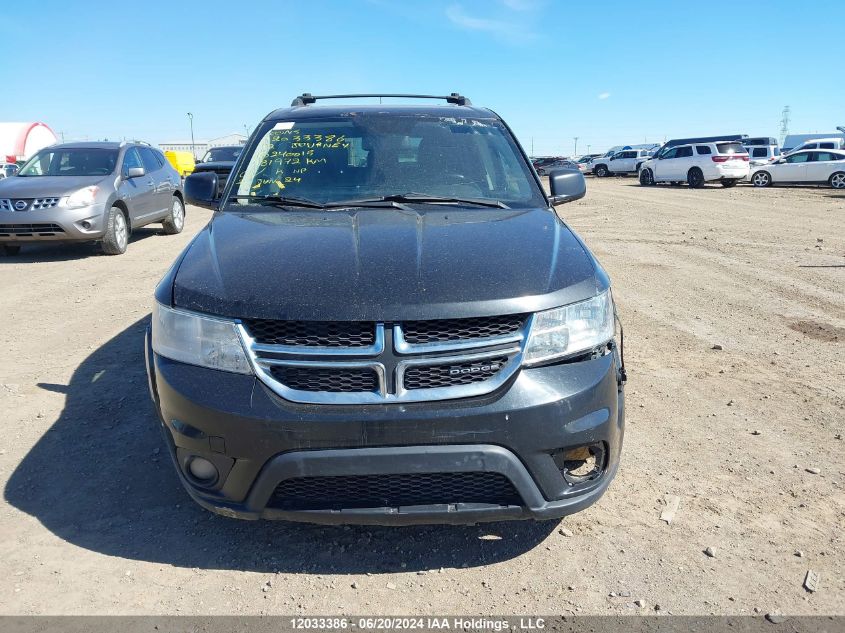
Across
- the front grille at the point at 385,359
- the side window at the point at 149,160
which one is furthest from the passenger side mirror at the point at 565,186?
the side window at the point at 149,160

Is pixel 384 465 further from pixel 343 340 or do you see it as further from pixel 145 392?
pixel 145 392

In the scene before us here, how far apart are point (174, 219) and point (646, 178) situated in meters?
22.6

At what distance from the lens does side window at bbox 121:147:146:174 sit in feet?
35.2

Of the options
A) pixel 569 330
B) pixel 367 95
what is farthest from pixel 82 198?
pixel 569 330

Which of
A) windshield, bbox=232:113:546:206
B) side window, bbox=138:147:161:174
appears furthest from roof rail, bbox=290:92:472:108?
side window, bbox=138:147:161:174

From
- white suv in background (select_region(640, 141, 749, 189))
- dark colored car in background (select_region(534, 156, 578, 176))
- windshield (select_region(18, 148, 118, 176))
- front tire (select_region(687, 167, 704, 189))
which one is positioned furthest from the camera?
front tire (select_region(687, 167, 704, 189))

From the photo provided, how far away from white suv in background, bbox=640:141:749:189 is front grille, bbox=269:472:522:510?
2636 centimetres

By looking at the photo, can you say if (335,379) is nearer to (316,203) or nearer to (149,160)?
(316,203)

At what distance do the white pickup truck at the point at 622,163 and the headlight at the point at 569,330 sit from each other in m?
41.2

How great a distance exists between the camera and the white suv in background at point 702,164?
2545cm

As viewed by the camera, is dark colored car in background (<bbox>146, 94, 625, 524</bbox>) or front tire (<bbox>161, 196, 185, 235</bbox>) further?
front tire (<bbox>161, 196, 185, 235</bbox>)

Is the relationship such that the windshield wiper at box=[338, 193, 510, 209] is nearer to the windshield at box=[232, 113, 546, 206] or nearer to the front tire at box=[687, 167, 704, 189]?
the windshield at box=[232, 113, 546, 206]

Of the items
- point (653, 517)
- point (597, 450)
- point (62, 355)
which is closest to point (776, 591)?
point (653, 517)

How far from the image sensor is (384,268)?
8.16 ft
